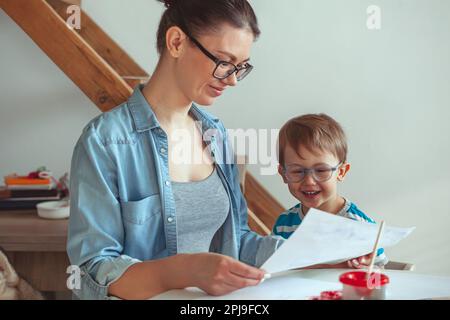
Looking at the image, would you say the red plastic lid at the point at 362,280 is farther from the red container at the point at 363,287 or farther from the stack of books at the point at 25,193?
the stack of books at the point at 25,193

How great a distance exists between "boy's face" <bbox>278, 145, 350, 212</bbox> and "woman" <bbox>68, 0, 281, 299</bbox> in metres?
0.16

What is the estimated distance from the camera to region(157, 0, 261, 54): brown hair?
48.4 inches

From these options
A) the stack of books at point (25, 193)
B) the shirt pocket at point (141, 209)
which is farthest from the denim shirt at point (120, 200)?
the stack of books at point (25, 193)

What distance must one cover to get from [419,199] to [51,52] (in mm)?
1511

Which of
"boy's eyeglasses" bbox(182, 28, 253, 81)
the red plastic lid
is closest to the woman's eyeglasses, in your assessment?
"boy's eyeglasses" bbox(182, 28, 253, 81)

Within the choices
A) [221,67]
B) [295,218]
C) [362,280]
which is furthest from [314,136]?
[362,280]

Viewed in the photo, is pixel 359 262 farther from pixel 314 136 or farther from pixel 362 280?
pixel 314 136

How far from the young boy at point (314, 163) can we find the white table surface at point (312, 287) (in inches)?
13.3

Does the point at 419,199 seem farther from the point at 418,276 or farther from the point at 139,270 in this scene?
the point at 139,270

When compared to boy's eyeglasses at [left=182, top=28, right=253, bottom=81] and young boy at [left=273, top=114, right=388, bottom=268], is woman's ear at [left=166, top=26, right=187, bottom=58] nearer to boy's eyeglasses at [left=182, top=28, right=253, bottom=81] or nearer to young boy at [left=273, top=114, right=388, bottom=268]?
boy's eyeglasses at [left=182, top=28, right=253, bottom=81]

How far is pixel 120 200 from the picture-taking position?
1.17 m

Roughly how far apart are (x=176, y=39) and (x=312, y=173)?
47cm

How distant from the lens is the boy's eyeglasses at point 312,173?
1453mm
